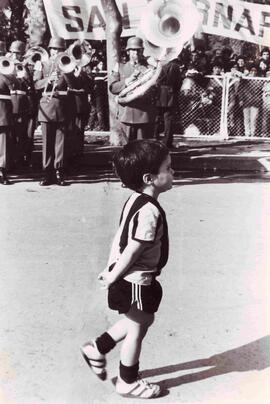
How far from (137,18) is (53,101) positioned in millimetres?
3769

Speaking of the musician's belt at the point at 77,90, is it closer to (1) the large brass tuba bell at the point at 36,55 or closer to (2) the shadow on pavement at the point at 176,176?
(1) the large brass tuba bell at the point at 36,55

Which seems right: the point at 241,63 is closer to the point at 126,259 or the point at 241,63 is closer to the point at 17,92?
the point at 17,92

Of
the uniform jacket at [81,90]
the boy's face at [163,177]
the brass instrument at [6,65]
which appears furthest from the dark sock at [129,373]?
the uniform jacket at [81,90]

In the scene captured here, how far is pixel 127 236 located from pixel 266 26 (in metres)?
10.0

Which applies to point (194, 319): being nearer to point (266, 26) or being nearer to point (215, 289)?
point (215, 289)

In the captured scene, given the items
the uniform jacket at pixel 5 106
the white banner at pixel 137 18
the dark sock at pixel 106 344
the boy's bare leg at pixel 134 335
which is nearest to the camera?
the boy's bare leg at pixel 134 335

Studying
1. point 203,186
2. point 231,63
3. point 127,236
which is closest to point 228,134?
point 231,63

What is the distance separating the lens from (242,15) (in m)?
12.1

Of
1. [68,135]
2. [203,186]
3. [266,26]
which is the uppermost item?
[266,26]

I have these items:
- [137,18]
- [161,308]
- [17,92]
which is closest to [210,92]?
[137,18]

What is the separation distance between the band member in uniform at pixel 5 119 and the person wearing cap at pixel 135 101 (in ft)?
3.36

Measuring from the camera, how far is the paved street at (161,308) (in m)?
3.02

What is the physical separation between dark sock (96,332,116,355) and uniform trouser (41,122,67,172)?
15.3 ft

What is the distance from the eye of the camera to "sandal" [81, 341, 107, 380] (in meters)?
3.06
